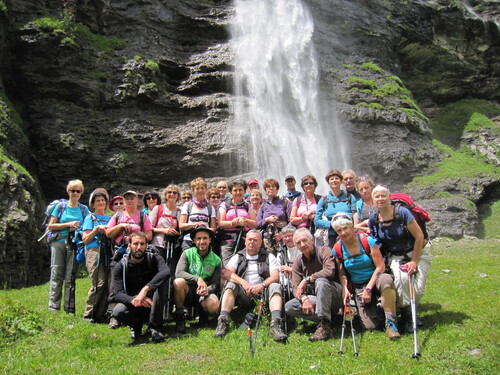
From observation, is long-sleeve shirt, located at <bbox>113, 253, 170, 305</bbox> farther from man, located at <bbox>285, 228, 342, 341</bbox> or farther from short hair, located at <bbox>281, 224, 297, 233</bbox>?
short hair, located at <bbox>281, 224, 297, 233</bbox>

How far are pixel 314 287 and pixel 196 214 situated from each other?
296 centimetres

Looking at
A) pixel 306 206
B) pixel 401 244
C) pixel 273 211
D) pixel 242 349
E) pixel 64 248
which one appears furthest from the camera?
pixel 273 211

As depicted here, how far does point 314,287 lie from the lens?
6.43m

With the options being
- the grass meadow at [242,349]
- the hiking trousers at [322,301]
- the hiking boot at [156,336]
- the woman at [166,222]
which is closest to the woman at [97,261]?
the grass meadow at [242,349]

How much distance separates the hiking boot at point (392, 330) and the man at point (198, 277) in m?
2.89

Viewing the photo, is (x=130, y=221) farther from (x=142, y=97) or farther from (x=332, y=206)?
(x=142, y=97)

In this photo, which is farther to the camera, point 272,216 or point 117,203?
point 272,216

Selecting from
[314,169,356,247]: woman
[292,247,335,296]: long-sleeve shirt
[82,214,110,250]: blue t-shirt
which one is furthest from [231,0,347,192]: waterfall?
[292,247,335,296]: long-sleeve shirt

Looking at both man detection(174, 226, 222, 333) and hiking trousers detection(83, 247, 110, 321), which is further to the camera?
hiking trousers detection(83, 247, 110, 321)

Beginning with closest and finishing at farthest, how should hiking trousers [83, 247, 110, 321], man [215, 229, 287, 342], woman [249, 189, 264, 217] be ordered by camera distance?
1. man [215, 229, 287, 342]
2. hiking trousers [83, 247, 110, 321]
3. woman [249, 189, 264, 217]

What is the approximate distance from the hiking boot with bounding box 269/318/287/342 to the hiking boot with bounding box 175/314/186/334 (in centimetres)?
159

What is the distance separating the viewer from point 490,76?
1537 inches

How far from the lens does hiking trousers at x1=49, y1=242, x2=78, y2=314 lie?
7773mm

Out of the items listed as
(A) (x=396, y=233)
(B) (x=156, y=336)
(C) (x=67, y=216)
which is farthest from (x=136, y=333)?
(A) (x=396, y=233)
